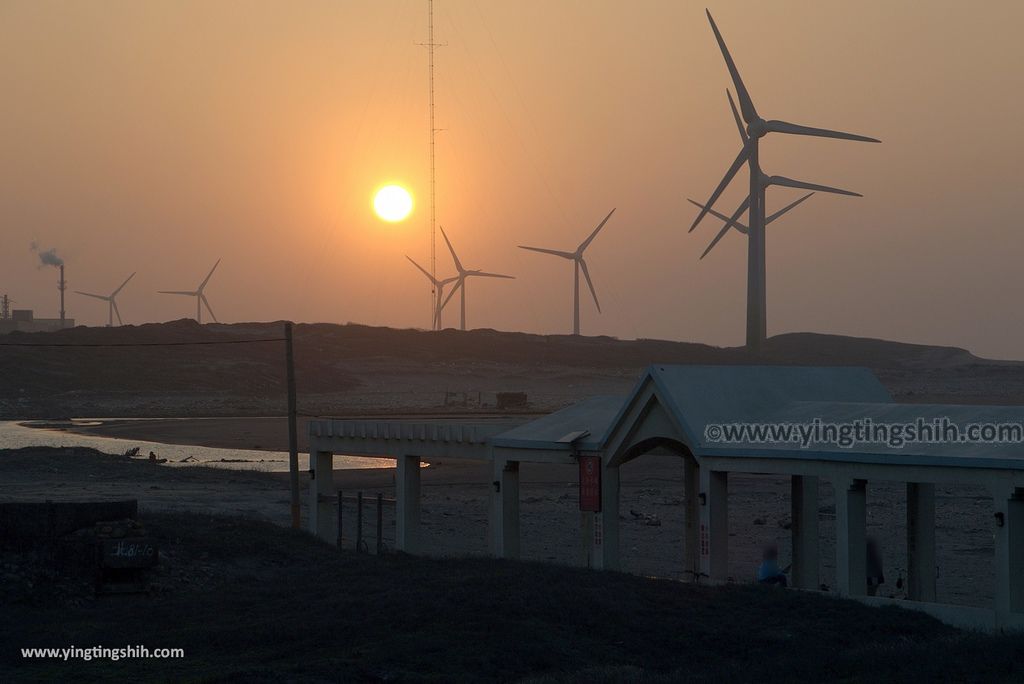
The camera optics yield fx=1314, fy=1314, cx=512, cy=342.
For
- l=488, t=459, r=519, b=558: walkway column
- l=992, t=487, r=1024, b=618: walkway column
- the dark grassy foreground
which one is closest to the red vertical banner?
l=488, t=459, r=519, b=558: walkway column

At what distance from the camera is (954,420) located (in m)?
26.5

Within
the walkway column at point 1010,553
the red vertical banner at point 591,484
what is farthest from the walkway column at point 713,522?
the walkway column at point 1010,553

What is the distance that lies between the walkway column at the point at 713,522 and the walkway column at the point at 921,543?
14.7ft

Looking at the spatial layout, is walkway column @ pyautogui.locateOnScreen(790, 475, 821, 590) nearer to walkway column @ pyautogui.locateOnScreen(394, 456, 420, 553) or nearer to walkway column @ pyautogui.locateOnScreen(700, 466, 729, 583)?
walkway column @ pyautogui.locateOnScreen(700, 466, 729, 583)

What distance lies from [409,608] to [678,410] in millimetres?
8203

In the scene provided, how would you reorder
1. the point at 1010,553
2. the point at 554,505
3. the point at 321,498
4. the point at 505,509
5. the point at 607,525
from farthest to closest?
the point at 554,505 → the point at 321,498 → the point at 505,509 → the point at 607,525 → the point at 1010,553

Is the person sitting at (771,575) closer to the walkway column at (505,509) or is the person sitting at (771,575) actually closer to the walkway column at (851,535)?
the walkway column at (851,535)

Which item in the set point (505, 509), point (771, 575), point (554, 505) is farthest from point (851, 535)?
point (554, 505)

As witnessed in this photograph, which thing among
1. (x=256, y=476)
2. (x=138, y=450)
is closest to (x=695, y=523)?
(x=256, y=476)

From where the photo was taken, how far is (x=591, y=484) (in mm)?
32531

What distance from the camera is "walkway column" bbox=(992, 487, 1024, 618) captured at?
23844mm

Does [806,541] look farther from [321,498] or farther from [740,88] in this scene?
[740,88]

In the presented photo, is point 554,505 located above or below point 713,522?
below

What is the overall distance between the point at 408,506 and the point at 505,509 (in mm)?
4378
